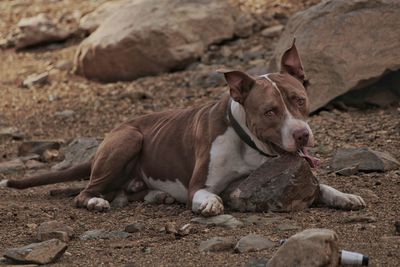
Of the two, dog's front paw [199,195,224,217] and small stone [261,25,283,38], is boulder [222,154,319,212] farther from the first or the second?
small stone [261,25,283,38]

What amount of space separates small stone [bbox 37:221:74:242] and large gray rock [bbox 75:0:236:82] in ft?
20.0

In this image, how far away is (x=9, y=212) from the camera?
6.63 meters

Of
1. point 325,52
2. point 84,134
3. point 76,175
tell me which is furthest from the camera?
point 84,134

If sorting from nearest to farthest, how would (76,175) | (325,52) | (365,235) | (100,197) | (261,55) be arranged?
1. (365,235)
2. (100,197)
3. (76,175)
4. (325,52)
5. (261,55)

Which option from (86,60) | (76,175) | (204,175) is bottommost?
(86,60)

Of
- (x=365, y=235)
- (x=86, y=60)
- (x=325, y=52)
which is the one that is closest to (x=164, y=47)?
(x=86, y=60)

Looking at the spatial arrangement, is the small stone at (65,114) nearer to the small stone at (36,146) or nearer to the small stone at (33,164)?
the small stone at (36,146)

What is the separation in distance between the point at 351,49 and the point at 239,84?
10.2 ft

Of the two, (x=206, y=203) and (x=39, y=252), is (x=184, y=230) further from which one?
(x=39, y=252)

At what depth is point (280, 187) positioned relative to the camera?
5961 millimetres

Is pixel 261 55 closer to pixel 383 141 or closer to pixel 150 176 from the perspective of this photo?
pixel 383 141

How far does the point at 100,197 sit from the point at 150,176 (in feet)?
1.35

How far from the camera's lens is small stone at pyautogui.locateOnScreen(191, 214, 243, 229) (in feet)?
18.7

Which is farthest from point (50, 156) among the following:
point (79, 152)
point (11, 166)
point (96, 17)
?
point (96, 17)
